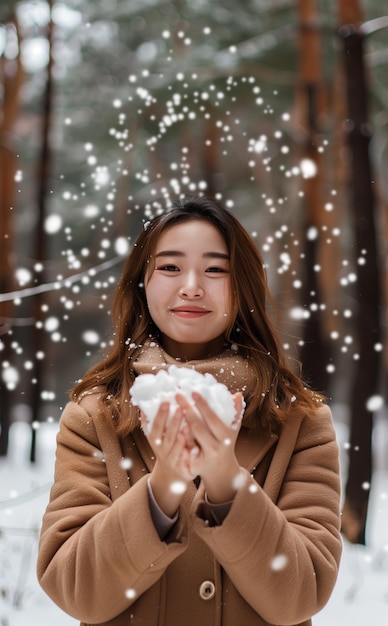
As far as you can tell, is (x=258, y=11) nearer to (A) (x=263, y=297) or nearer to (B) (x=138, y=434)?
(A) (x=263, y=297)

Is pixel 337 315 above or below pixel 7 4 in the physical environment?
below

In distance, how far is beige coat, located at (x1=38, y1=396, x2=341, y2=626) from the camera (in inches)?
31.6

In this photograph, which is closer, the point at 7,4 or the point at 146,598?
the point at 146,598

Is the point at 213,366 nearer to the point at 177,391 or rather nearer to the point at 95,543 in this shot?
the point at 177,391

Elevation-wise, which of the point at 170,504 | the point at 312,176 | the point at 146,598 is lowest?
the point at 146,598

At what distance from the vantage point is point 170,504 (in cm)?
81

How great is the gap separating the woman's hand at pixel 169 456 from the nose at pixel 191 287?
25 centimetres

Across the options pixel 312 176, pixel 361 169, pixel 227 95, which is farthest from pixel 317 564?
pixel 227 95

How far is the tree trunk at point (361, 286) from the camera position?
2387 mm

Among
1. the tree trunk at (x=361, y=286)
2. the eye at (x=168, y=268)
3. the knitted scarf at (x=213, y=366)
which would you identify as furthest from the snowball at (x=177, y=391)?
the tree trunk at (x=361, y=286)

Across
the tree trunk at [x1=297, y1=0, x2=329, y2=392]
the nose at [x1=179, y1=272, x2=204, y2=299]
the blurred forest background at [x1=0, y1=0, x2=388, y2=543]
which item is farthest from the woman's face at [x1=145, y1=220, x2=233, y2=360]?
the tree trunk at [x1=297, y1=0, x2=329, y2=392]

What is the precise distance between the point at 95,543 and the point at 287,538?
23 centimetres

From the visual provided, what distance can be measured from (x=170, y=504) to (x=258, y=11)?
2.55 m

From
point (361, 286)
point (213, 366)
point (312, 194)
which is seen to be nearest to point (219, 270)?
point (213, 366)
